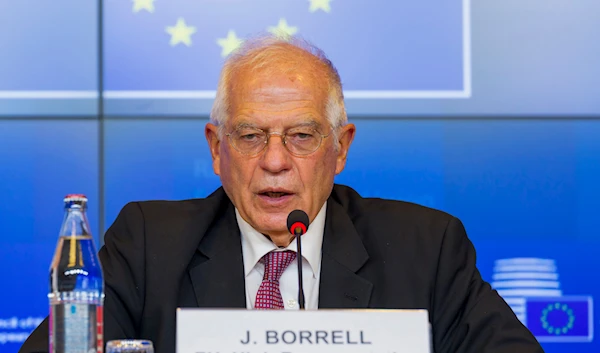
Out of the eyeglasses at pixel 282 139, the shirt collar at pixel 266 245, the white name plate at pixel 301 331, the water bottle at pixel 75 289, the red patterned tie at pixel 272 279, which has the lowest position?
the white name plate at pixel 301 331

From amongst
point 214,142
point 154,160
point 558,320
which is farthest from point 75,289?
point 558,320

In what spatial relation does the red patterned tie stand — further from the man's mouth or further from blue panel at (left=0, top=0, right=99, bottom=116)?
blue panel at (left=0, top=0, right=99, bottom=116)

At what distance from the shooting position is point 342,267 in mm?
2457

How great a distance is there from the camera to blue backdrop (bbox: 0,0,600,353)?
12.1 ft

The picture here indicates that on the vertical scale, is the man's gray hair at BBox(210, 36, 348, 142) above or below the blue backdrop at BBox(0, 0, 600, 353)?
below

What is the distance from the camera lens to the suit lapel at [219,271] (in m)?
2.41

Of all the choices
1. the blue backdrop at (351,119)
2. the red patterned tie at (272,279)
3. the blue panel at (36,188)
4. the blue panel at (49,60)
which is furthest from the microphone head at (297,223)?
the blue panel at (49,60)

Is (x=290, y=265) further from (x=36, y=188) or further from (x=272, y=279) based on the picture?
(x=36, y=188)

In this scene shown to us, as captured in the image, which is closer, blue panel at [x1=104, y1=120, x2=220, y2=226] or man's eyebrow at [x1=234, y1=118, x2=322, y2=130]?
man's eyebrow at [x1=234, y1=118, x2=322, y2=130]

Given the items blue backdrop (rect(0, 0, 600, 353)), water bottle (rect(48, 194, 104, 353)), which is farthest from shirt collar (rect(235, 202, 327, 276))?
→ blue backdrop (rect(0, 0, 600, 353))

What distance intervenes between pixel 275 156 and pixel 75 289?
32.7 inches

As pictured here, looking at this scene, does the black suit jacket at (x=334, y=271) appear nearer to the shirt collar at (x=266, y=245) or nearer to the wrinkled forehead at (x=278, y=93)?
the shirt collar at (x=266, y=245)

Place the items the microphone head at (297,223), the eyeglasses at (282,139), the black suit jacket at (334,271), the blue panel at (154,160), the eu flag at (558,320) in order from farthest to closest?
the blue panel at (154,160) → the eu flag at (558,320) → the eyeglasses at (282,139) → the black suit jacket at (334,271) → the microphone head at (297,223)

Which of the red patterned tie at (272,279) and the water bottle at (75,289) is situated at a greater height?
the red patterned tie at (272,279)
